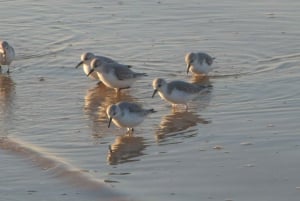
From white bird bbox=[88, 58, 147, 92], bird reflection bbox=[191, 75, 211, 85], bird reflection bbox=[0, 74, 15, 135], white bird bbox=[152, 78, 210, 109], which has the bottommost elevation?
bird reflection bbox=[0, 74, 15, 135]

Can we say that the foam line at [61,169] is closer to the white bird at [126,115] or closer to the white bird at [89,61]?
the white bird at [126,115]

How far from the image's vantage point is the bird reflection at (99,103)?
1259 cm

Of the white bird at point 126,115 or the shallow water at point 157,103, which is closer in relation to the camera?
the shallow water at point 157,103

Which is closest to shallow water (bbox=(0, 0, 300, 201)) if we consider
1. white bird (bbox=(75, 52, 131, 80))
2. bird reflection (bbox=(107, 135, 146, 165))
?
bird reflection (bbox=(107, 135, 146, 165))

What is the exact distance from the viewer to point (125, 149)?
11.6m

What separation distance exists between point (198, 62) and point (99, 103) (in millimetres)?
1863

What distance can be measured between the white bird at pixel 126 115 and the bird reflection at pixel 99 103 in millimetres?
307

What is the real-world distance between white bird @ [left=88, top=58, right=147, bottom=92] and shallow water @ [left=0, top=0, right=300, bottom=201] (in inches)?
7.7

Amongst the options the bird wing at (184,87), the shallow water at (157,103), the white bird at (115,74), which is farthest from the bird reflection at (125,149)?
the white bird at (115,74)

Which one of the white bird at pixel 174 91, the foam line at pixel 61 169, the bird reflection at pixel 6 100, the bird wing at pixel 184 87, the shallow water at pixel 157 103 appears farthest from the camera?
the bird wing at pixel 184 87

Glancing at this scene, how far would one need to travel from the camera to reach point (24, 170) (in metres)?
10.7

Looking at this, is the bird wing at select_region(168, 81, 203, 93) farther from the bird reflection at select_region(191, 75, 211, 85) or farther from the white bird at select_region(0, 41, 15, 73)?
the white bird at select_region(0, 41, 15, 73)

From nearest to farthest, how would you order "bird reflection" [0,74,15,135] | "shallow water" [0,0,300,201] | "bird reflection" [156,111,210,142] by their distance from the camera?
"shallow water" [0,0,300,201] < "bird reflection" [156,111,210,142] < "bird reflection" [0,74,15,135]

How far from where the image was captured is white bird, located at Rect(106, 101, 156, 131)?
1205 centimetres
